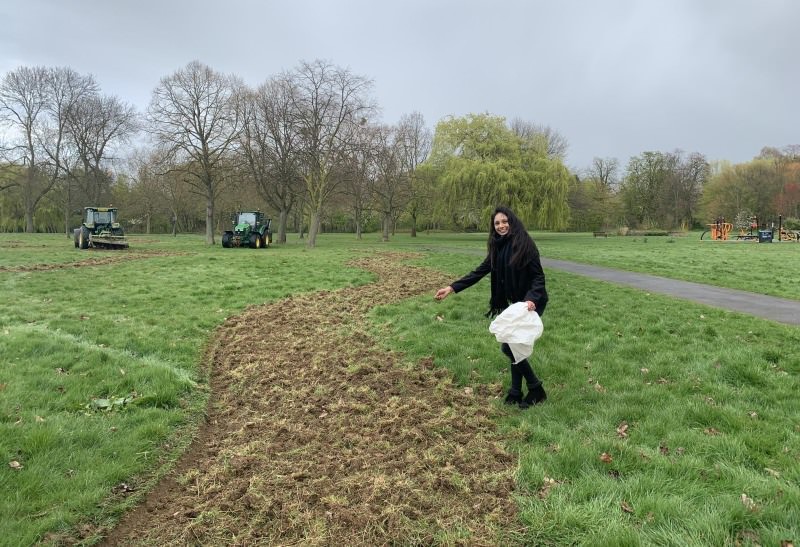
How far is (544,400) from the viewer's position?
480cm

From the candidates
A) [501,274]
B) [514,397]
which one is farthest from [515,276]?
[514,397]

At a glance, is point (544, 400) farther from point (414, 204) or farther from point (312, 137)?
point (414, 204)

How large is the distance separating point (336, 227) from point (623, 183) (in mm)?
44822

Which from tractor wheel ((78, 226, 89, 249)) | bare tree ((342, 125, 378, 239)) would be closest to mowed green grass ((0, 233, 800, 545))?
tractor wheel ((78, 226, 89, 249))

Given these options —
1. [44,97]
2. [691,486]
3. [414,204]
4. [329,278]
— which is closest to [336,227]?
[414,204]

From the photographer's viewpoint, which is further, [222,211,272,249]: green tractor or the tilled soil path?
[222,211,272,249]: green tractor

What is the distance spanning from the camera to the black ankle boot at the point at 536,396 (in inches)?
188

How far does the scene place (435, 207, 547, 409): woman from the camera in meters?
4.57

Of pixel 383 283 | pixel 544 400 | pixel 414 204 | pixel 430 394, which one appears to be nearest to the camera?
pixel 544 400

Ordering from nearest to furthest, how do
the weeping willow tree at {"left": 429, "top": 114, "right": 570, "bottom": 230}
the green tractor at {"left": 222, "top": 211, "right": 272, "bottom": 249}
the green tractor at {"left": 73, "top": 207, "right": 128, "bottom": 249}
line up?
the green tractor at {"left": 73, "top": 207, "right": 128, "bottom": 249} < the green tractor at {"left": 222, "top": 211, "right": 272, "bottom": 249} < the weeping willow tree at {"left": 429, "top": 114, "right": 570, "bottom": 230}

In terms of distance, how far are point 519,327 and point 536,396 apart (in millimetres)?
990

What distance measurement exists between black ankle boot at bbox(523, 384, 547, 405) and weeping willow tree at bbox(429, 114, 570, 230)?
106 feet

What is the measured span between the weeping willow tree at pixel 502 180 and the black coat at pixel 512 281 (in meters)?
31.9

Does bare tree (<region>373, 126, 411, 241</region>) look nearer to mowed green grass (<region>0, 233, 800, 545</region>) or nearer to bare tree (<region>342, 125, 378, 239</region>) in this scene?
bare tree (<region>342, 125, 378, 239</region>)
